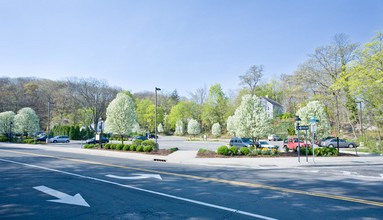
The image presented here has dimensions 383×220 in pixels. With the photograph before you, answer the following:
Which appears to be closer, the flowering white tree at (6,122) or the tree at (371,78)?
the tree at (371,78)

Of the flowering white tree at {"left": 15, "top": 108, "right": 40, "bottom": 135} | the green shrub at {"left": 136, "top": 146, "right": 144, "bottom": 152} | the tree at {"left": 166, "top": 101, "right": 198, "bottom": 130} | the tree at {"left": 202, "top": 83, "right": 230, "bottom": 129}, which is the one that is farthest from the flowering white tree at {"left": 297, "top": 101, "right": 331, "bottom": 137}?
the tree at {"left": 166, "top": 101, "right": 198, "bottom": 130}

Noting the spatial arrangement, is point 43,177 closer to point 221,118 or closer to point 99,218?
point 99,218

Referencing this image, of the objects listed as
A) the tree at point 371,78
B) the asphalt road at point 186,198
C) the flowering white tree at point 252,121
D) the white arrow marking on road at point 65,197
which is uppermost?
the tree at point 371,78

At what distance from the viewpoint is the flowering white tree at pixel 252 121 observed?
2052cm

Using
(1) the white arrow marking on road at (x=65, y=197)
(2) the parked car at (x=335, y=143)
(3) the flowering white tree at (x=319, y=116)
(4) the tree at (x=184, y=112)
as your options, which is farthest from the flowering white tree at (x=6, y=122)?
(2) the parked car at (x=335, y=143)

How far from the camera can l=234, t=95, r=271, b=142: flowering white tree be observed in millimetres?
20516

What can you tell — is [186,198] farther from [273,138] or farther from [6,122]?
[6,122]

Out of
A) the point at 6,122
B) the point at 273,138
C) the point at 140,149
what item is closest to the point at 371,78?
the point at 140,149

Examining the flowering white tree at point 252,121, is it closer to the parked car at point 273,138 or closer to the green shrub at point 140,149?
the green shrub at point 140,149

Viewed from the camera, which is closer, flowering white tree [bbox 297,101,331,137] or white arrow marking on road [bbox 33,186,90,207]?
white arrow marking on road [bbox 33,186,90,207]

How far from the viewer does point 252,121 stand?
20672 millimetres

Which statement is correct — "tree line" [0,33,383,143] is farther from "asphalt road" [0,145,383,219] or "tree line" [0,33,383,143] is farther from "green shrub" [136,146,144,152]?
"asphalt road" [0,145,383,219]

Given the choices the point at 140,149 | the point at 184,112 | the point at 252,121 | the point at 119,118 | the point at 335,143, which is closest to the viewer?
the point at 252,121

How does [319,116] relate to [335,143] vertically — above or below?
above
